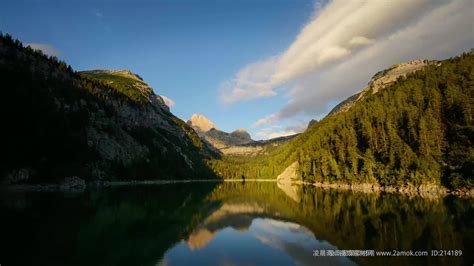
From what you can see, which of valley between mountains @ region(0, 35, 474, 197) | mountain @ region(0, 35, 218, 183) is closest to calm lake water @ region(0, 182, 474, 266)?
valley between mountains @ region(0, 35, 474, 197)

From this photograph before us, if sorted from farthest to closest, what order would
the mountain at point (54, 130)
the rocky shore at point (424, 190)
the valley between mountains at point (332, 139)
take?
the mountain at point (54, 130), the valley between mountains at point (332, 139), the rocky shore at point (424, 190)

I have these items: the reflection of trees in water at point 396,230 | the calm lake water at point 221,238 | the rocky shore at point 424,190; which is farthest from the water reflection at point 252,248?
the rocky shore at point 424,190

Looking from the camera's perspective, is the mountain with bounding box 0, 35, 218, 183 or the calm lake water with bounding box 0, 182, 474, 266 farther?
the mountain with bounding box 0, 35, 218, 183

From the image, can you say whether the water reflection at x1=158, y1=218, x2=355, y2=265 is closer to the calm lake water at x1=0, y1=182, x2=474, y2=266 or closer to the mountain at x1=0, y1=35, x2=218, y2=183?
the calm lake water at x1=0, y1=182, x2=474, y2=266

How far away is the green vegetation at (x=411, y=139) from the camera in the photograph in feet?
277

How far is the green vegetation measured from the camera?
84438 mm

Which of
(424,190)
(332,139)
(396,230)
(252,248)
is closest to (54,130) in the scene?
(252,248)

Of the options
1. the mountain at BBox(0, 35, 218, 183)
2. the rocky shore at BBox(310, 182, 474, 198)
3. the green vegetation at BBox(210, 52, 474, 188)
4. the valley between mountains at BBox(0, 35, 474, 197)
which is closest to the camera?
the rocky shore at BBox(310, 182, 474, 198)

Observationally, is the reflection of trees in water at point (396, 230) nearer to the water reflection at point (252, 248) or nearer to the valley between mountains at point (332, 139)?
the water reflection at point (252, 248)

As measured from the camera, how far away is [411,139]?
107 meters

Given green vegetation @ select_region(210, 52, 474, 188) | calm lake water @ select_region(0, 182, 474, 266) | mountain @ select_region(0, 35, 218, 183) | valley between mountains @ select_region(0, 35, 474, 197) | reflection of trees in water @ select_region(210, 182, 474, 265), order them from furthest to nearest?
1. mountain @ select_region(0, 35, 218, 183)
2. valley between mountains @ select_region(0, 35, 474, 197)
3. green vegetation @ select_region(210, 52, 474, 188)
4. reflection of trees in water @ select_region(210, 182, 474, 265)
5. calm lake water @ select_region(0, 182, 474, 266)

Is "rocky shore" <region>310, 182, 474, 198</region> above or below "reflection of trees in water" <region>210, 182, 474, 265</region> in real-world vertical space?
above

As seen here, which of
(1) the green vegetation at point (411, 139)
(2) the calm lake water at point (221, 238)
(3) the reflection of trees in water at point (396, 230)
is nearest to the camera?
(2) the calm lake water at point (221, 238)

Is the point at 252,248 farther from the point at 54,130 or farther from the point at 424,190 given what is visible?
the point at 54,130
